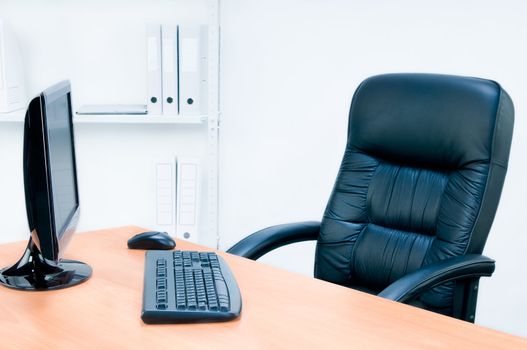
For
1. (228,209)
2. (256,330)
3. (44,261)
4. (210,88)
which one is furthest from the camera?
(228,209)

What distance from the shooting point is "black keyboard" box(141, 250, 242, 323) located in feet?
3.69

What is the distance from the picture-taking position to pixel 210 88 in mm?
2535

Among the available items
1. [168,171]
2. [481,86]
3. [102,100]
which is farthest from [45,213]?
[102,100]

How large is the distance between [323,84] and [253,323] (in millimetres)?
1685

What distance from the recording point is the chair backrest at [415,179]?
1612 mm

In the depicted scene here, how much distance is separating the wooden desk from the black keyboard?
0.02 meters

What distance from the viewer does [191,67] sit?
8.02 feet

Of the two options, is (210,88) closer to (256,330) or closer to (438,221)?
(438,221)

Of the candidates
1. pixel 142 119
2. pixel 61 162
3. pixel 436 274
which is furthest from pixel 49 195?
pixel 142 119

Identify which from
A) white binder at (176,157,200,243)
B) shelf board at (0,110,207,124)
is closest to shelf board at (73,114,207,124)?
shelf board at (0,110,207,124)

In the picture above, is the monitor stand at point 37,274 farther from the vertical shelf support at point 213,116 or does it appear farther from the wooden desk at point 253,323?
the vertical shelf support at point 213,116

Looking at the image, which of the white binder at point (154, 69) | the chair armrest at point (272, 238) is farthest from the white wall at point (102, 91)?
the chair armrest at point (272, 238)

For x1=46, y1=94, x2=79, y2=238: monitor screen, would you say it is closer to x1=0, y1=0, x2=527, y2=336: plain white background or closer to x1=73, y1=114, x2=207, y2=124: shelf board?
x1=73, y1=114, x2=207, y2=124: shelf board

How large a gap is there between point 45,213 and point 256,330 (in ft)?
1.47
